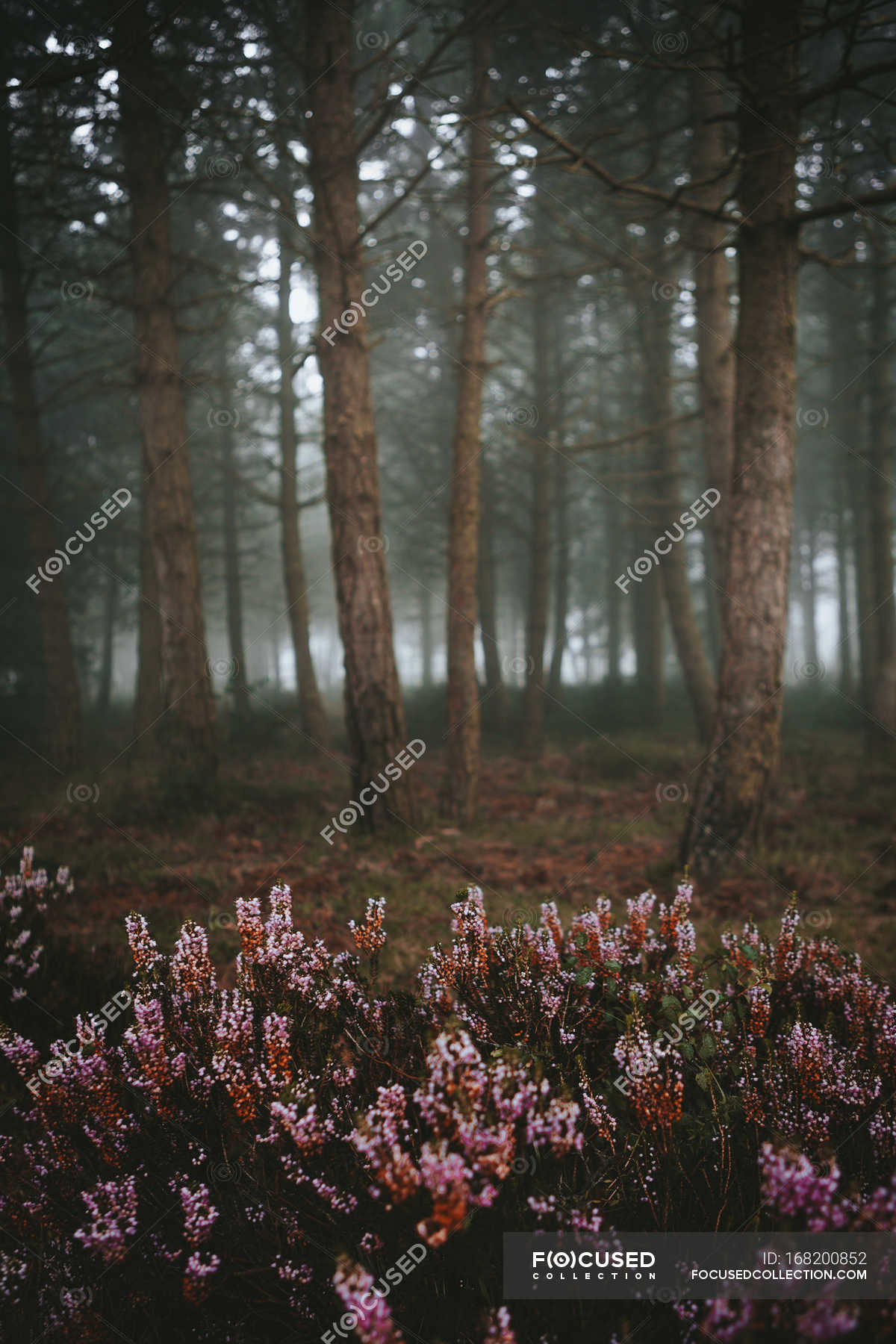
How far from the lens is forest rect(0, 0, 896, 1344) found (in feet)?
6.74

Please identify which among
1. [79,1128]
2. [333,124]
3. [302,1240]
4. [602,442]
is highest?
[333,124]

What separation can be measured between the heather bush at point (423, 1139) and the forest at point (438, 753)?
19mm

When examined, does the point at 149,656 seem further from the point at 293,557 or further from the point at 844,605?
the point at 844,605

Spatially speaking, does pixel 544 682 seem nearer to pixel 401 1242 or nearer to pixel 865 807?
pixel 865 807

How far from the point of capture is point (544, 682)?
17.5 m

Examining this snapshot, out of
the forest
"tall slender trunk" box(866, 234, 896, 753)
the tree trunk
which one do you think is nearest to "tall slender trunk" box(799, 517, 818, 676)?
the forest

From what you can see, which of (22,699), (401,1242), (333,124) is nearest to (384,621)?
(333,124)

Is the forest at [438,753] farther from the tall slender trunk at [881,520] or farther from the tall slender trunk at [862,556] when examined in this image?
the tall slender trunk at [862,556]

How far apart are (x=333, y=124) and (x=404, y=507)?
44.0 feet

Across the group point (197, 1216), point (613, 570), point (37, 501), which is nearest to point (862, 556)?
point (613, 570)

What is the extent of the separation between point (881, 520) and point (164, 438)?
13436mm

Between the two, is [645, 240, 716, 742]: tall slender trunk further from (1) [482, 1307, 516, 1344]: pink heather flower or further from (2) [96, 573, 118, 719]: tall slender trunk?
(2) [96, 573, 118, 719]: tall slender trunk

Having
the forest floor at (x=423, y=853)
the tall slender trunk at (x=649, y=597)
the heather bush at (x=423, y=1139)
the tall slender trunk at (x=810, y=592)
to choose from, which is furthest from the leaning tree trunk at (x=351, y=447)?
the tall slender trunk at (x=810, y=592)

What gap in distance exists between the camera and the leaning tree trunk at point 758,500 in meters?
6.28
